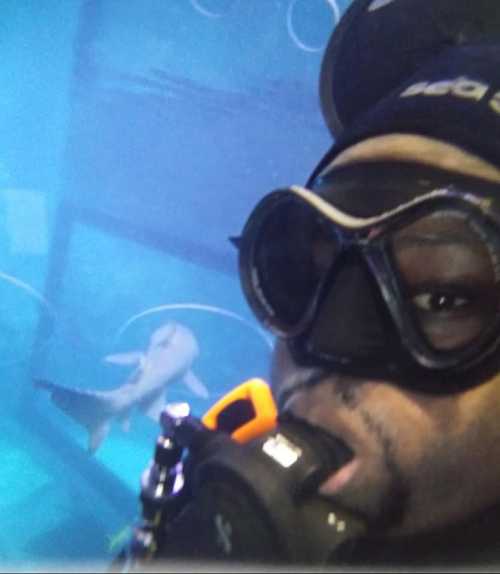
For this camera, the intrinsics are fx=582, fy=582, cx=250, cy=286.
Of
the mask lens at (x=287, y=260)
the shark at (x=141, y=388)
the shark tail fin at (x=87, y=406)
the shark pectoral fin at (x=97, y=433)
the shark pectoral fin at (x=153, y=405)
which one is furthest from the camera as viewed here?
the shark pectoral fin at (x=153, y=405)

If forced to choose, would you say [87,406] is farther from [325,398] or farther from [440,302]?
[440,302]

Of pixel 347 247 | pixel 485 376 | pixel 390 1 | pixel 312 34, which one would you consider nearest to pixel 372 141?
pixel 347 247

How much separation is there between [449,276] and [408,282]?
73 mm

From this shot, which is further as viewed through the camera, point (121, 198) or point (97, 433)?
point (121, 198)

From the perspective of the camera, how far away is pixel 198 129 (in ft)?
15.0

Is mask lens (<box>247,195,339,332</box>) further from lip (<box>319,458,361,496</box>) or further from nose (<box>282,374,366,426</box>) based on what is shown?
lip (<box>319,458,361,496</box>)

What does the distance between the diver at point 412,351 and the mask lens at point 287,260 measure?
5.6 inches

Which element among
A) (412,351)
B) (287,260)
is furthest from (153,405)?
(412,351)

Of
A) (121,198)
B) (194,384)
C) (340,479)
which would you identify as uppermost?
(340,479)

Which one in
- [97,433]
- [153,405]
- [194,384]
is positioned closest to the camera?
[97,433]

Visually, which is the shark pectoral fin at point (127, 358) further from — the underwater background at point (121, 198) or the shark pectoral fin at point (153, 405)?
the shark pectoral fin at point (153, 405)

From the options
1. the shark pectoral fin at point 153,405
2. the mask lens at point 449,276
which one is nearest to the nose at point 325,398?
the mask lens at point 449,276

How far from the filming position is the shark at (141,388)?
3.69 metres

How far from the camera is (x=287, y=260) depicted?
56.0 inches
